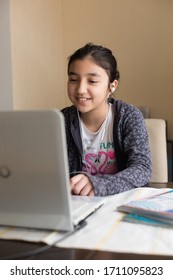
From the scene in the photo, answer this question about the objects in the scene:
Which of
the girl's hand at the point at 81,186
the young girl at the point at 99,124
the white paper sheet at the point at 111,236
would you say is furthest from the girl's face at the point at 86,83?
the white paper sheet at the point at 111,236

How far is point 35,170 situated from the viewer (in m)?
0.62

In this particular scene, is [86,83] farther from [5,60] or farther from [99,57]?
[5,60]

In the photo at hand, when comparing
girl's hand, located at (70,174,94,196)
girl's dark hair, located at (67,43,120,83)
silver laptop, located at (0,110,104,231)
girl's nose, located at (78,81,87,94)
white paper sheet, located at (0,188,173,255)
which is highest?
girl's dark hair, located at (67,43,120,83)

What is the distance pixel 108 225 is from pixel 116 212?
0.09 meters

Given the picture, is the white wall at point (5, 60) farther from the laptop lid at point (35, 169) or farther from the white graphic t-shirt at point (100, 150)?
the laptop lid at point (35, 169)

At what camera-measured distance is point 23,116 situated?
60 cm

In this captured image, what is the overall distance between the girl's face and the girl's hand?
43 centimetres

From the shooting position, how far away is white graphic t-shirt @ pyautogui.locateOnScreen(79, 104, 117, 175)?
1.33 meters

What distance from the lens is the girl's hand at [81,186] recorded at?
2.98 feet

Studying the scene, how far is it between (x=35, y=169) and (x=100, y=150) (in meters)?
0.75

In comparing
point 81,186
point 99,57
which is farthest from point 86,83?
point 81,186

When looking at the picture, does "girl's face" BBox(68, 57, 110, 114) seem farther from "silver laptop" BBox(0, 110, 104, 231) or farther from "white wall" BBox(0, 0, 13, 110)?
"white wall" BBox(0, 0, 13, 110)

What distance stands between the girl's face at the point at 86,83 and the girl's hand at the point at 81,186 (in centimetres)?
43

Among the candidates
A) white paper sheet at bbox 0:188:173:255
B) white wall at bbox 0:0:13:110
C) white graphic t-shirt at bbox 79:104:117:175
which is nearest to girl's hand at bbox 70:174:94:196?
white paper sheet at bbox 0:188:173:255
